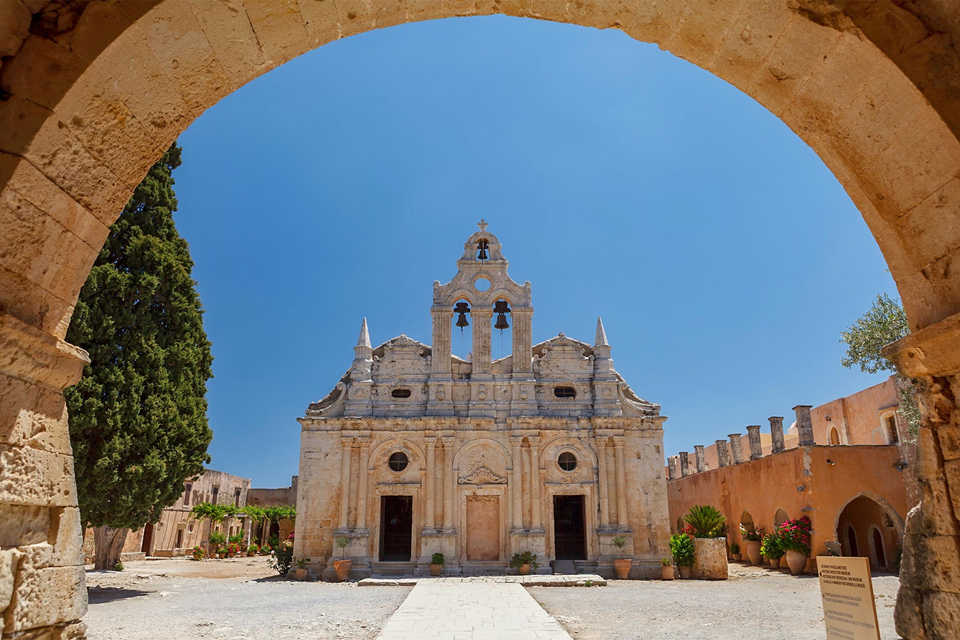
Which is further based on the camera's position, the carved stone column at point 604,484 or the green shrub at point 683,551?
the carved stone column at point 604,484

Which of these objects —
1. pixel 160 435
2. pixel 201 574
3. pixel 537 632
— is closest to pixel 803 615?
pixel 537 632

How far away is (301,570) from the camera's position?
21047mm

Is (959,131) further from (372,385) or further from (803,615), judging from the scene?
(372,385)

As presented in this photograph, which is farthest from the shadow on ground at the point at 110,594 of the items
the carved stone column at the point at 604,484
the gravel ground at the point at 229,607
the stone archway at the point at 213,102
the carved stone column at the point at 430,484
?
the stone archway at the point at 213,102

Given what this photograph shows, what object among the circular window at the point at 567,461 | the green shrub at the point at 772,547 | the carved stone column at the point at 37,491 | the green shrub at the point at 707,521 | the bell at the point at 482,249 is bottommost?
the green shrub at the point at 772,547

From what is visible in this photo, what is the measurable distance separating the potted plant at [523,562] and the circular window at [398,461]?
4.96m

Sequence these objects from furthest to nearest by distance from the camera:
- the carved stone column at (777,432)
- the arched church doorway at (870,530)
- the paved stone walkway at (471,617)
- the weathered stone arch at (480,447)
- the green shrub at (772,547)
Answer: the carved stone column at (777,432)
the weathered stone arch at (480,447)
the green shrub at (772,547)
the arched church doorway at (870,530)
the paved stone walkway at (471,617)

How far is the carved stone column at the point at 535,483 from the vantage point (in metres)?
21.7

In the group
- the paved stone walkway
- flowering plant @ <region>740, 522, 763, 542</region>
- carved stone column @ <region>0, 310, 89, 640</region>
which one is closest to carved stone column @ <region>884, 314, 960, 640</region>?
carved stone column @ <region>0, 310, 89, 640</region>

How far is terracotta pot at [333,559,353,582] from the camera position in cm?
2034

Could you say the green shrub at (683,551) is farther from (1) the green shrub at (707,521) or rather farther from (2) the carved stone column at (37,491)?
(2) the carved stone column at (37,491)

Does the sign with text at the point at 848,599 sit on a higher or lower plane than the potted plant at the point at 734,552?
higher

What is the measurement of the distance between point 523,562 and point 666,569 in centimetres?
466

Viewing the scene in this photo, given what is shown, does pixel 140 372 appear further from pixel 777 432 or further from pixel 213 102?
pixel 777 432
